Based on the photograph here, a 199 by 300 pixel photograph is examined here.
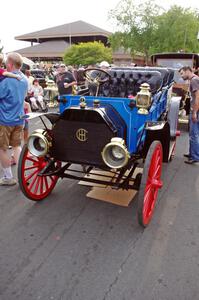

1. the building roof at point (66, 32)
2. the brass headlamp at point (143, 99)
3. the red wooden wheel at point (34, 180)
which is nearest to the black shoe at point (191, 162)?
the brass headlamp at point (143, 99)

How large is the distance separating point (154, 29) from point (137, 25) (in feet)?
5.35

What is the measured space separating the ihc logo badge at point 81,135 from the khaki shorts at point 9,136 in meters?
1.30

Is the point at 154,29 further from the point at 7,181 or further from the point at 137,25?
the point at 7,181

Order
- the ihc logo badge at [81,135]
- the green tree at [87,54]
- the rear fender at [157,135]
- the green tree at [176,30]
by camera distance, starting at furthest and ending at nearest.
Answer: the green tree at [87,54] < the green tree at [176,30] < the rear fender at [157,135] < the ihc logo badge at [81,135]

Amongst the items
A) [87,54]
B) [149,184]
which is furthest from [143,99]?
[87,54]

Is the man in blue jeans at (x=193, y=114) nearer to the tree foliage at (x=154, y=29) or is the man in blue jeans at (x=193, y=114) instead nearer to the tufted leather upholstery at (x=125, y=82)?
the tufted leather upholstery at (x=125, y=82)

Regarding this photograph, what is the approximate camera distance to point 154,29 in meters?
24.9

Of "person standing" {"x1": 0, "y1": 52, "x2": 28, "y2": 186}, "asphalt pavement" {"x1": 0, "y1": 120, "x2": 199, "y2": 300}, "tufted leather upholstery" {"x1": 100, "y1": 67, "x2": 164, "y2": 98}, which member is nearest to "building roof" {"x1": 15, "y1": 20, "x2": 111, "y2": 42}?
"tufted leather upholstery" {"x1": 100, "y1": 67, "x2": 164, "y2": 98}

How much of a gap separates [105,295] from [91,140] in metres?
1.48

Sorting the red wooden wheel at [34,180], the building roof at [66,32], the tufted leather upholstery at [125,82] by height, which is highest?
the building roof at [66,32]

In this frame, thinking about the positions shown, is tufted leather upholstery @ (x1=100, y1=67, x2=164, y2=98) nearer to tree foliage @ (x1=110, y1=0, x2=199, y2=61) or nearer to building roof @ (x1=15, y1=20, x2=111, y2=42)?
tree foliage @ (x1=110, y1=0, x2=199, y2=61)

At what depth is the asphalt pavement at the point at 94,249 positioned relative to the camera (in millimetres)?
2297

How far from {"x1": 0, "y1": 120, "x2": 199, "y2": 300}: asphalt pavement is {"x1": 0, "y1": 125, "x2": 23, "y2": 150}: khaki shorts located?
65 centimetres

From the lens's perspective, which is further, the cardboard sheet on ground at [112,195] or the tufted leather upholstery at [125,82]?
the tufted leather upholstery at [125,82]
